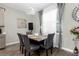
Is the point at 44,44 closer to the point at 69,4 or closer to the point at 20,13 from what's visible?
the point at 20,13

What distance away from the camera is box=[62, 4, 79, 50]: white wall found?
225 centimetres

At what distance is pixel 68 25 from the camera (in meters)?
2.29

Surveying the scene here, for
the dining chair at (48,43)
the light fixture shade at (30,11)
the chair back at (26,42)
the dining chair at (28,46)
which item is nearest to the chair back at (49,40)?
the dining chair at (48,43)

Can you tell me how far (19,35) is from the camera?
2328mm

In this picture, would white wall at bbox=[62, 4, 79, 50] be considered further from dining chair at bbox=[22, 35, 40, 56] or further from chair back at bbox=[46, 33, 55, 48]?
dining chair at bbox=[22, 35, 40, 56]

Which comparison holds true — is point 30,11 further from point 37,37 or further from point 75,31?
point 75,31

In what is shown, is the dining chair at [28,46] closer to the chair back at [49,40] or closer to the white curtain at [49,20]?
the chair back at [49,40]

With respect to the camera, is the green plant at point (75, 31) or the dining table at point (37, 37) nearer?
the green plant at point (75, 31)

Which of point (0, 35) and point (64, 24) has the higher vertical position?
point (64, 24)

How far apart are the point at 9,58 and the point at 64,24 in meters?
1.46

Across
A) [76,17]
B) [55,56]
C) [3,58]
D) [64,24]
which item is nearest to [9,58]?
[3,58]

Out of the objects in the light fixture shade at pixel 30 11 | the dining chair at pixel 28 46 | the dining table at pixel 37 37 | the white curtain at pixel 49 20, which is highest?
the light fixture shade at pixel 30 11

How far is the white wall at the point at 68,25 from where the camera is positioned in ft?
7.37

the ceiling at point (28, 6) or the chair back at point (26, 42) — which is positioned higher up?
the ceiling at point (28, 6)
